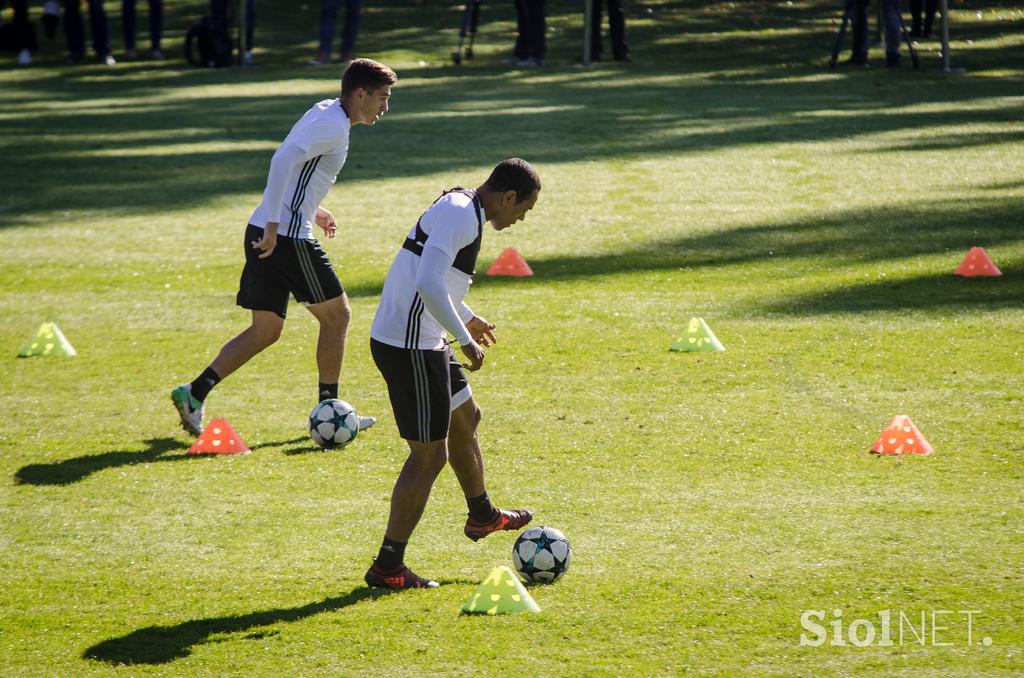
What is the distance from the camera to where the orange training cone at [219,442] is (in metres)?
8.19

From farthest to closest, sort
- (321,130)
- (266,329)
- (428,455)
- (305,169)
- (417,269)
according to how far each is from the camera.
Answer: (266,329)
(305,169)
(321,130)
(428,455)
(417,269)

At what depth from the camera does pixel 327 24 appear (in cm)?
2720

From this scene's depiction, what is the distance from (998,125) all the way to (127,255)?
1257cm

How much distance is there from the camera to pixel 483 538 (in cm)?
671

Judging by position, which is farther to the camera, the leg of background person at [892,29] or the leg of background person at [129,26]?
the leg of background person at [129,26]

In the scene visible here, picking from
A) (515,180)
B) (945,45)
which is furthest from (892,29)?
(515,180)

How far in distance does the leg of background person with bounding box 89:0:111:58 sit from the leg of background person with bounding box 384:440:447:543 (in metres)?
23.4

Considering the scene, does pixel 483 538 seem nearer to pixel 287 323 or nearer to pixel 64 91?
pixel 287 323

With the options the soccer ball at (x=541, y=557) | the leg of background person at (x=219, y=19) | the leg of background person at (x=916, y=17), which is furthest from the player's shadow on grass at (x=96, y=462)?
the leg of background person at (x=916, y=17)

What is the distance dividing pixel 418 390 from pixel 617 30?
885 inches

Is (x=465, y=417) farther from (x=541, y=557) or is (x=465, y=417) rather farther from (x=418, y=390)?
(x=541, y=557)

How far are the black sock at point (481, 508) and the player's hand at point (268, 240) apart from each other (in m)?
2.39

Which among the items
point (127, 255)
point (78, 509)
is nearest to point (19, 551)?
point (78, 509)

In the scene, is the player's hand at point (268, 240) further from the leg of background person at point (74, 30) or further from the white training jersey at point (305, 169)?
the leg of background person at point (74, 30)
